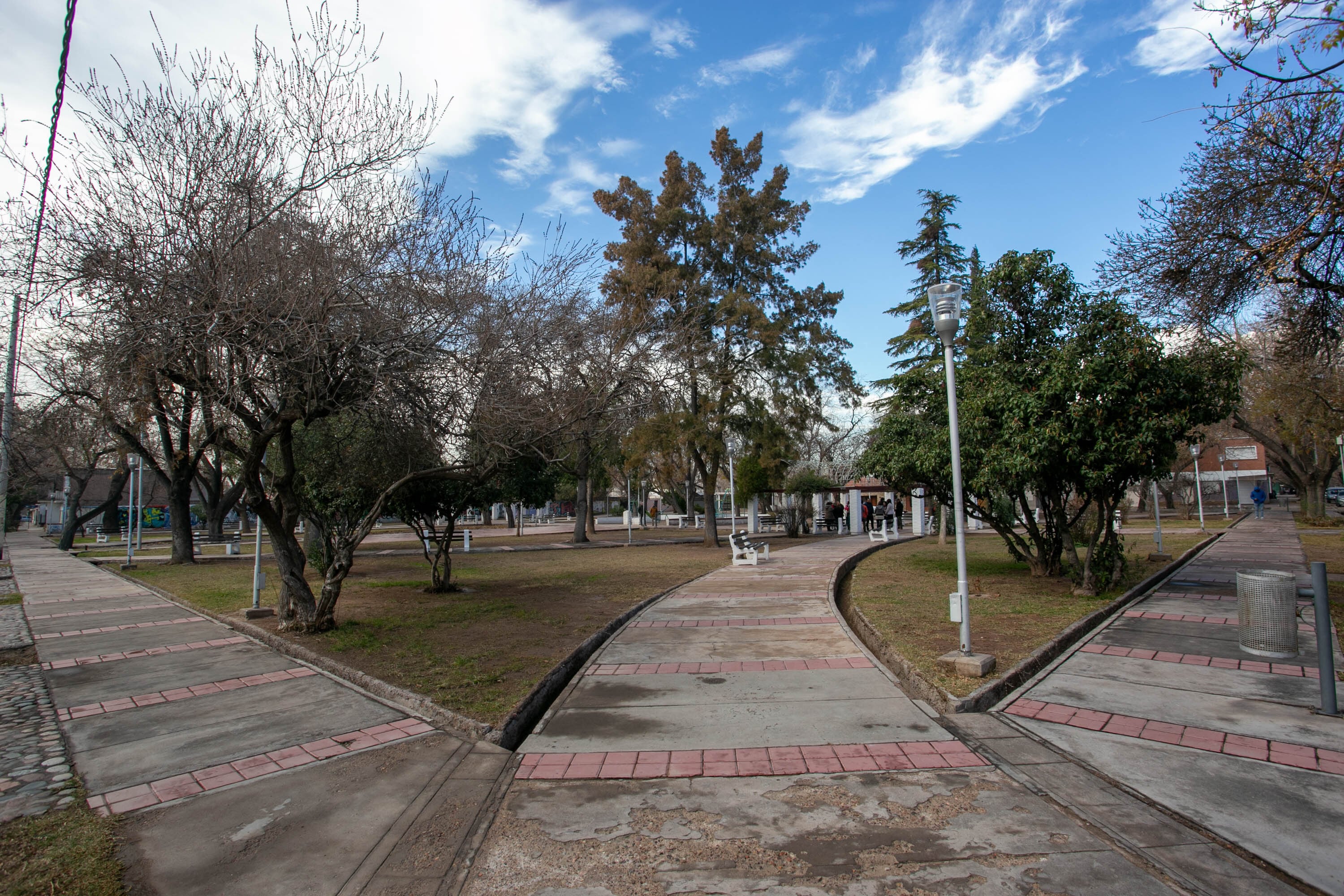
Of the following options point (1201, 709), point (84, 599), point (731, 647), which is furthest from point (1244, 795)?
point (84, 599)

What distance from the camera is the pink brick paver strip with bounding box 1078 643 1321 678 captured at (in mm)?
6161

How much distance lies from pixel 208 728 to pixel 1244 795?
658cm

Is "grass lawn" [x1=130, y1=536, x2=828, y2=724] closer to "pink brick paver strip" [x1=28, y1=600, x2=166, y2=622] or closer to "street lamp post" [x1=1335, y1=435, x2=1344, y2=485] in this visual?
"pink brick paver strip" [x1=28, y1=600, x2=166, y2=622]

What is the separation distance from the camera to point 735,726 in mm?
5055

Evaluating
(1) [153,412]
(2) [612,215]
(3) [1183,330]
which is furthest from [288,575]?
(2) [612,215]

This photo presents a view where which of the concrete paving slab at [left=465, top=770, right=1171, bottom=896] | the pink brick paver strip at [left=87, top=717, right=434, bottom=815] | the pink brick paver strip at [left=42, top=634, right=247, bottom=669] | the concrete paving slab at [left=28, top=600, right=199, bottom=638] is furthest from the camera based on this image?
the concrete paving slab at [left=28, top=600, right=199, bottom=638]

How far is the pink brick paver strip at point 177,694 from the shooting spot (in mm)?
5824

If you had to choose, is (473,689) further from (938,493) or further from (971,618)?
(938,493)

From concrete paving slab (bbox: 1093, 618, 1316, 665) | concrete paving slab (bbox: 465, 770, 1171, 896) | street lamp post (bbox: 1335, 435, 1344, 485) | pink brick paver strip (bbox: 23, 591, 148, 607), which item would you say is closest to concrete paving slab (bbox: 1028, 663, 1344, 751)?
concrete paving slab (bbox: 1093, 618, 1316, 665)

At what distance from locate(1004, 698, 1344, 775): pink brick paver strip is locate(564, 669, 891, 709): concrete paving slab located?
3.76 ft

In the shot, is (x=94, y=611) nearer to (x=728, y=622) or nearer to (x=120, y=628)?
(x=120, y=628)

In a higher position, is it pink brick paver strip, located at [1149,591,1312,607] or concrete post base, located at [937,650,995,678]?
concrete post base, located at [937,650,995,678]

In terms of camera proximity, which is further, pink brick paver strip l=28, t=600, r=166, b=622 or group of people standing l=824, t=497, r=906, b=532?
group of people standing l=824, t=497, r=906, b=532

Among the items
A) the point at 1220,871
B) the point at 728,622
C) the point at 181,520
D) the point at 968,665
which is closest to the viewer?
the point at 1220,871
